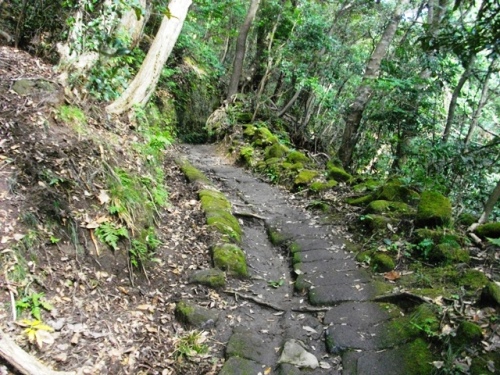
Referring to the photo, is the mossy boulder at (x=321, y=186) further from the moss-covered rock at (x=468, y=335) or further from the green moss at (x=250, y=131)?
the moss-covered rock at (x=468, y=335)

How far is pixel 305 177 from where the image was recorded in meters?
8.64

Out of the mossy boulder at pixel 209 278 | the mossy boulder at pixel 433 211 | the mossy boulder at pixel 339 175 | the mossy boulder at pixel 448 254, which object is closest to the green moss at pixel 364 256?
the mossy boulder at pixel 448 254

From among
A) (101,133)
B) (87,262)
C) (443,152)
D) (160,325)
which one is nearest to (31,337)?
(87,262)

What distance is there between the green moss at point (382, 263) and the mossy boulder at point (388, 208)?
3.74 ft

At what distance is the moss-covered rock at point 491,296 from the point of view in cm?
358

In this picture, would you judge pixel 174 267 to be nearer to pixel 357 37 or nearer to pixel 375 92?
pixel 375 92

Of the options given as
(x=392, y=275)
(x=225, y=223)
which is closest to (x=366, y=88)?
(x=225, y=223)

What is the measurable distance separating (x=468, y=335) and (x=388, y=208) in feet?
10.0

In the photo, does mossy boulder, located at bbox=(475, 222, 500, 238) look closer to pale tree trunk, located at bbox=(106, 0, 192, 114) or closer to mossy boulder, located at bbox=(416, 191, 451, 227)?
mossy boulder, located at bbox=(416, 191, 451, 227)

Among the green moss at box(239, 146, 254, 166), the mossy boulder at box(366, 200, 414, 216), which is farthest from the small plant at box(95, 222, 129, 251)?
the green moss at box(239, 146, 254, 166)

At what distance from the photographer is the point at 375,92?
9352mm

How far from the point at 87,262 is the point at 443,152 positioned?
6.40 metres

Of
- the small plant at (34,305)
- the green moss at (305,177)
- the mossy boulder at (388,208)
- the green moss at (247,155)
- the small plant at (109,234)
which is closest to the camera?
the small plant at (34,305)

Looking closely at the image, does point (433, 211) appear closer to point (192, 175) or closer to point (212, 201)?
point (212, 201)
